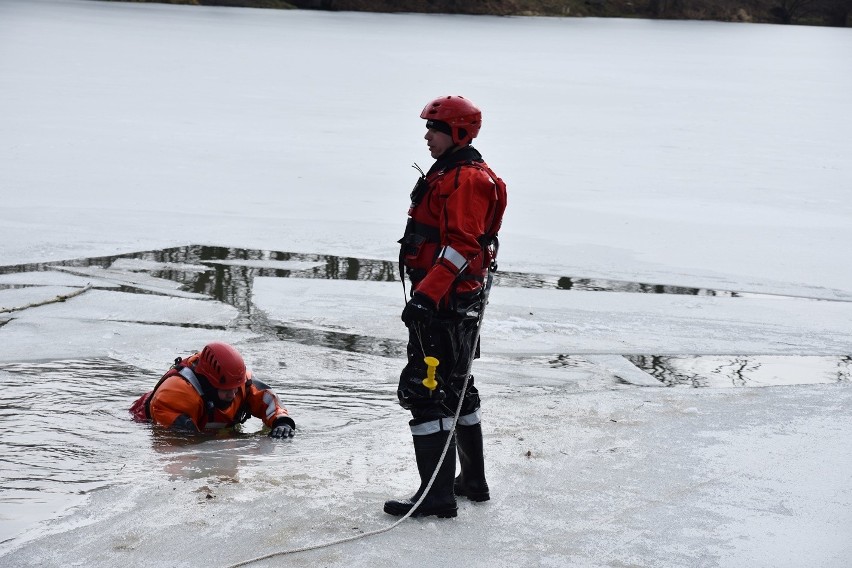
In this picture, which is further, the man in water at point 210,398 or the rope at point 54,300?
the rope at point 54,300

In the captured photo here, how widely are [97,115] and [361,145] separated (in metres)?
4.04

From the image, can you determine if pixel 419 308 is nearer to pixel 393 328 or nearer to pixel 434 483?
pixel 434 483

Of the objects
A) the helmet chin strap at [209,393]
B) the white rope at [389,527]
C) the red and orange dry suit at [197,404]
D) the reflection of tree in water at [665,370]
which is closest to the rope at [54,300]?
the red and orange dry suit at [197,404]

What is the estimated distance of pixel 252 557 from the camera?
3.89 metres

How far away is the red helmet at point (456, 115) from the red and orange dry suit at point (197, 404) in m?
1.81

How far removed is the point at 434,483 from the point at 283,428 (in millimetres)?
1250

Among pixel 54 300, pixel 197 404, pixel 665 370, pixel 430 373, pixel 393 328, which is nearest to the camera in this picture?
pixel 430 373

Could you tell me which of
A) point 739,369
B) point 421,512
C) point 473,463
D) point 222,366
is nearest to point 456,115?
point 473,463

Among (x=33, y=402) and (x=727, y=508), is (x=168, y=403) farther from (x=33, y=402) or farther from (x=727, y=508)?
(x=727, y=508)

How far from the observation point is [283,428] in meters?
5.43

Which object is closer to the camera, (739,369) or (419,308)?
(419,308)

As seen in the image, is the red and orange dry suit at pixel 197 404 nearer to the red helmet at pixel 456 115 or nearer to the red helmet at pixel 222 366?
the red helmet at pixel 222 366

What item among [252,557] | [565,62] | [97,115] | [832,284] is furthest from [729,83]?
[252,557]

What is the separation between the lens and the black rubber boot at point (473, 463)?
180 inches
